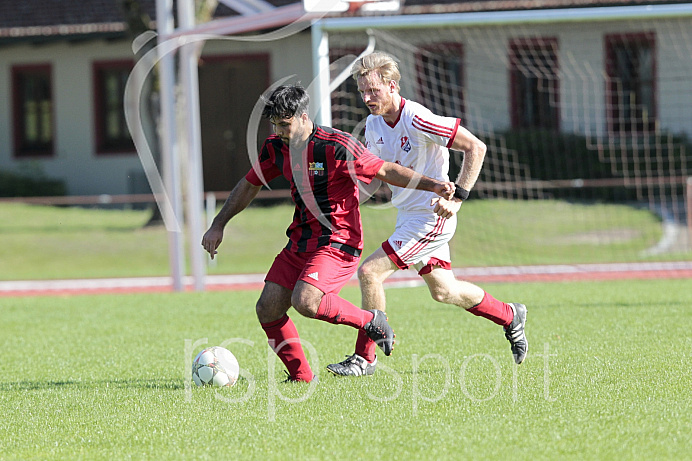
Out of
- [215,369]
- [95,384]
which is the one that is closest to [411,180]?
[215,369]

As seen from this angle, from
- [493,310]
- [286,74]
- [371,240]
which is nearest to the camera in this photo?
[493,310]

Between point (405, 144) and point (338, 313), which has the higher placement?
point (405, 144)

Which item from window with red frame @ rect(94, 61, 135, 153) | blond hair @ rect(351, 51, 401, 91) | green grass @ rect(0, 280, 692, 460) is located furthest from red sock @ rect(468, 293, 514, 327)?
window with red frame @ rect(94, 61, 135, 153)

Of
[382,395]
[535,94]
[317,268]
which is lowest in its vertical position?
[382,395]

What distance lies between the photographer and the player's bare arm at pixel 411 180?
18.1 ft

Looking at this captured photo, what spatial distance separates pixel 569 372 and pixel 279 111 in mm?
2514

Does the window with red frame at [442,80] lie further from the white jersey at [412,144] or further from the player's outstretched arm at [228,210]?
the player's outstretched arm at [228,210]

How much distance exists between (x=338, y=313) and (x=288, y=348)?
495 millimetres

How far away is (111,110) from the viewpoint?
2586cm

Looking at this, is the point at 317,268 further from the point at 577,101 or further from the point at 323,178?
the point at 577,101

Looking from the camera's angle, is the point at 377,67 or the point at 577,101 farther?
the point at 577,101

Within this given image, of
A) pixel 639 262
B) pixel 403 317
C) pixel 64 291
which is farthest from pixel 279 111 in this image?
pixel 639 262

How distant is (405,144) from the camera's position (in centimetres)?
638

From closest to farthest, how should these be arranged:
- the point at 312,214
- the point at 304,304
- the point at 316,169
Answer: the point at 304,304 < the point at 316,169 < the point at 312,214
